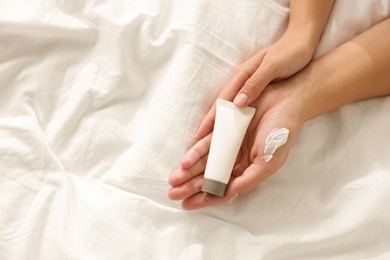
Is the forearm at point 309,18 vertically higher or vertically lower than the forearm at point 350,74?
higher

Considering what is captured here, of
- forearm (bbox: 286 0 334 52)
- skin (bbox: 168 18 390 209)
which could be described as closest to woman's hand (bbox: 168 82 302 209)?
skin (bbox: 168 18 390 209)

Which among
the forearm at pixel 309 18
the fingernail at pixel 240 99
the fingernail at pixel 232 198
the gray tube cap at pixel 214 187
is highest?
the forearm at pixel 309 18

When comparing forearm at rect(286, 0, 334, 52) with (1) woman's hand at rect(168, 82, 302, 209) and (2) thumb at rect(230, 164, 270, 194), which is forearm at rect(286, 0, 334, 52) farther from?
(2) thumb at rect(230, 164, 270, 194)

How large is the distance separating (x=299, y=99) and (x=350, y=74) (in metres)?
0.10

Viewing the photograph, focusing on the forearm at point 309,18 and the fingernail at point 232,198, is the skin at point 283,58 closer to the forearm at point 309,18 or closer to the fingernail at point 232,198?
the forearm at point 309,18

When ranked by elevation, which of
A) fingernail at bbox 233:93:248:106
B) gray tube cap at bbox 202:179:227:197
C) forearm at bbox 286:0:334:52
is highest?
forearm at bbox 286:0:334:52

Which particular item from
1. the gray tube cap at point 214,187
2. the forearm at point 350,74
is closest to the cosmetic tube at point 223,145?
the gray tube cap at point 214,187

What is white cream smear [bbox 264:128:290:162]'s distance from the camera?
71cm

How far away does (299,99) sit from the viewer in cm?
77

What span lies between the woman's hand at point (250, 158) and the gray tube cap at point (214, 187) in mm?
15

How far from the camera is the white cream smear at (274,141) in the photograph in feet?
2.32

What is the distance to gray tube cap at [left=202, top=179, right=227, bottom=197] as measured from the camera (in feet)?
2.26

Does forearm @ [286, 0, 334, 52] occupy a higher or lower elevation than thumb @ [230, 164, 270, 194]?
higher

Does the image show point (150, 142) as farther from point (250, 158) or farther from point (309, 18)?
point (309, 18)
